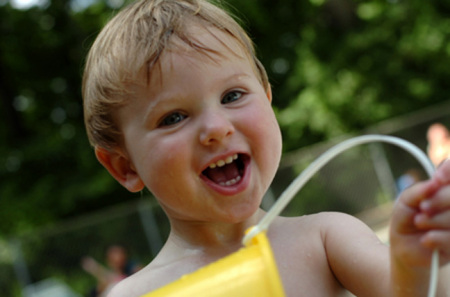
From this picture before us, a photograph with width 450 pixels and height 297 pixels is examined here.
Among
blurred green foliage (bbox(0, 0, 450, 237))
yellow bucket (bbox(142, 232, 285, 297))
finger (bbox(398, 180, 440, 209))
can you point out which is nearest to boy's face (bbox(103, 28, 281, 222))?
yellow bucket (bbox(142, 232, 285, 297))

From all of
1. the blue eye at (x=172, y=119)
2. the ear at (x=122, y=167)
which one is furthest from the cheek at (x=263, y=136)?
the ear at (x=122, y=167)

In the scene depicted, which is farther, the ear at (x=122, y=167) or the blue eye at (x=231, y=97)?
the ear at (x=122, y=167)

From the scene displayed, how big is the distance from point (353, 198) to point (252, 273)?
482 inches

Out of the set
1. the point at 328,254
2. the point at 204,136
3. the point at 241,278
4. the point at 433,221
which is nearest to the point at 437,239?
the point at 433,221

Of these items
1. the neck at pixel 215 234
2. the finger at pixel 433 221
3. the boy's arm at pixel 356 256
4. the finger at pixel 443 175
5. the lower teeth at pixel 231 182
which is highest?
the finger at pixel 443 175

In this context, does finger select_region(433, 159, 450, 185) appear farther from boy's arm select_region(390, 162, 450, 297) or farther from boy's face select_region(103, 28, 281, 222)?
boy's face select_region(103, 28, 281, 222)

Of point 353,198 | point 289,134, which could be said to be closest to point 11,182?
point 289,134

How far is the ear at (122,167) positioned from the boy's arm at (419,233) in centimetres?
85

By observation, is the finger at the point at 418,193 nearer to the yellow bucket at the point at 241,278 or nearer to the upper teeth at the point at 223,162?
the yellow bucket at the point at 241,278

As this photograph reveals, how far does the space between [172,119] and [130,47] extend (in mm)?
259

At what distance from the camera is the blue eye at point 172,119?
55.4 inches

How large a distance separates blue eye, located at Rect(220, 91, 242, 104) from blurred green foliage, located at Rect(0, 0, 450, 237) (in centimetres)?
1201

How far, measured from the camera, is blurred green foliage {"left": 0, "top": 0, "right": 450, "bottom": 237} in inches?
548

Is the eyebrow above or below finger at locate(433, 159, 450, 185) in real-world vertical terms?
below
